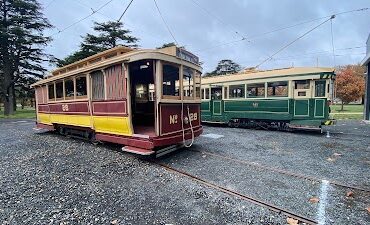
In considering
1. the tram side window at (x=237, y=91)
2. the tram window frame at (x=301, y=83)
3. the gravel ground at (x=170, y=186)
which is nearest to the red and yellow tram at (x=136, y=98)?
the gravel ground at (x=170, y=186)

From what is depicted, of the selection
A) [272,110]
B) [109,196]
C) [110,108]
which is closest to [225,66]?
[272,110]

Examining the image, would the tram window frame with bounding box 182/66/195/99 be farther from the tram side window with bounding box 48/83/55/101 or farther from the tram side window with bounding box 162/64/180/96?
the tram side window with bounding box 48/83/55/101

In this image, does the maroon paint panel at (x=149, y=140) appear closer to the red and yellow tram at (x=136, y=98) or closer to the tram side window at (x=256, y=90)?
the red and yellow tram at (x=136, y=98)

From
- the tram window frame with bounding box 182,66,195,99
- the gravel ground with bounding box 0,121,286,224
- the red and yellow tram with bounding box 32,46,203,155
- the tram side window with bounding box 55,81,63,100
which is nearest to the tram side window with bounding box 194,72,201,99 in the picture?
the red and yellow tram with bounding box 32,46,203,155

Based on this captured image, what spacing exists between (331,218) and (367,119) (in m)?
17.0

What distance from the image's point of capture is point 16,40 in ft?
79.2

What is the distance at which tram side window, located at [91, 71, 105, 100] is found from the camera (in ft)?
21.9

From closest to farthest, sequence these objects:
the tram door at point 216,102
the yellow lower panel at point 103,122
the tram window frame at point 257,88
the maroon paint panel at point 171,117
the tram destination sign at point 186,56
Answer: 1. the maroon paint panel at point 171,117
2. the yellow lower panel at point 103,122
3. the tram destination sign at point 186,56
4. the tram window frame at point 257,88
5. the tram door at point 216,102

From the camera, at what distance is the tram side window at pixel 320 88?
970 centimetres

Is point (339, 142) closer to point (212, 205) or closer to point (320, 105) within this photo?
point (320, 105)

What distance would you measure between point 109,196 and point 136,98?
4.72 meters

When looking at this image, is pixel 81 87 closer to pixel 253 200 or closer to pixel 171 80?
pixel 171 80

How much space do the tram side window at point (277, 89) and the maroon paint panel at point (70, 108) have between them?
27.4 feet

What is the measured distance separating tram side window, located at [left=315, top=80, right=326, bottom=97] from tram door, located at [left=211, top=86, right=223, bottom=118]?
4.93 metres
